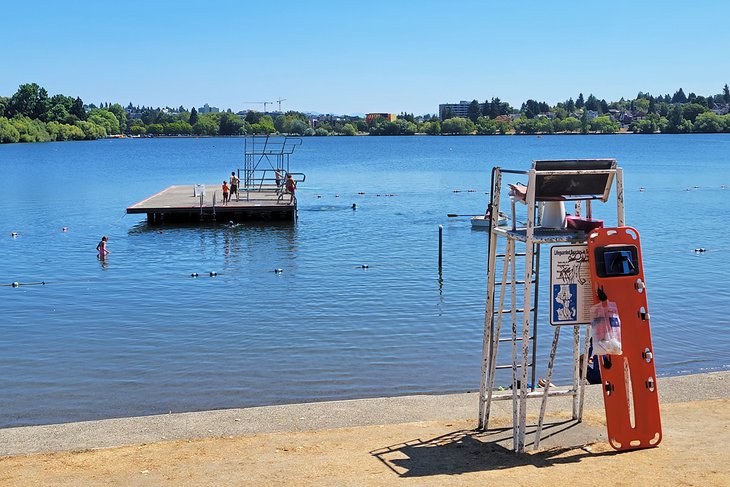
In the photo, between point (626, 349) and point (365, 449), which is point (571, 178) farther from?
point (365, 449)

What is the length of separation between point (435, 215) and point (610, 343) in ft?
146

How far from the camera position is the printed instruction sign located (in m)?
9.02

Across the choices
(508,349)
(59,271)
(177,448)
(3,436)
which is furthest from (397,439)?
(59,271)

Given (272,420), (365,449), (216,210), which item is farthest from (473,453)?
(216,210)

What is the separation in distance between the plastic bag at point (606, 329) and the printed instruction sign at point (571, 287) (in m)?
0.19

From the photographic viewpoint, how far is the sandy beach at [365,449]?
27.4 ft

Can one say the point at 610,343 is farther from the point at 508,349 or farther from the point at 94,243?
the point at 94,243

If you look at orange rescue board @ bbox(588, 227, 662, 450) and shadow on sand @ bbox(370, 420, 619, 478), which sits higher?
orange rescue board @ bbox(588, 227, 662, 450)

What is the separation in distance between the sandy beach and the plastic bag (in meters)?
1.05

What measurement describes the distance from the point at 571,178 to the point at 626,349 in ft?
5.79

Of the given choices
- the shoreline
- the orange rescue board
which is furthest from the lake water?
the orange rescue board

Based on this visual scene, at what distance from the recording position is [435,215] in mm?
53094

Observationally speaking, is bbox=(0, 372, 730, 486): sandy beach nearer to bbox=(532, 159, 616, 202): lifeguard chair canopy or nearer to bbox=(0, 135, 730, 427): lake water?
bbox=(532, 159, 616, 202): lifeguard chair canopy

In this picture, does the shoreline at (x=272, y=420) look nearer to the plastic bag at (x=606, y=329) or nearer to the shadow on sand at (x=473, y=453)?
the shadow on sand at (x=473, y=453)
